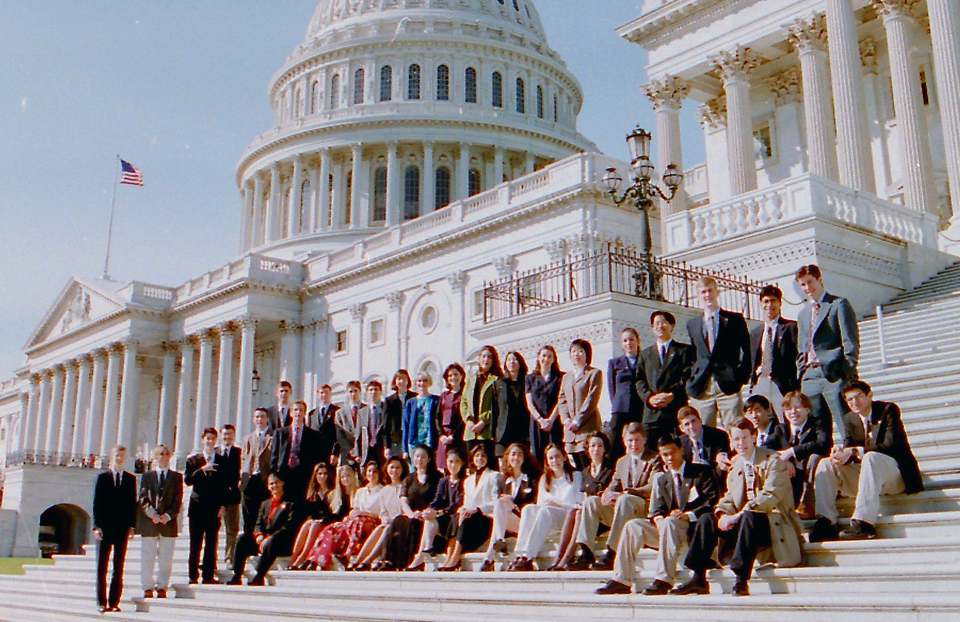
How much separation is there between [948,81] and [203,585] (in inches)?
770

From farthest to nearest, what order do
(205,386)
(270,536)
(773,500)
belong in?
(205,386), (270,536), (773,500)

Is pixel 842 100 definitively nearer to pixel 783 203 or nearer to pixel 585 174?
pixel 783 203

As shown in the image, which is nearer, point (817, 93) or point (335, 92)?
point (817, 93)

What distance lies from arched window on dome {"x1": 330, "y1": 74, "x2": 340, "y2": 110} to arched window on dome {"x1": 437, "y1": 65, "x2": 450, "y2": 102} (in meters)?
7.04

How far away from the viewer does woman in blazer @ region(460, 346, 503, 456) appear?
1209 centimetres

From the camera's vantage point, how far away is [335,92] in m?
73.0

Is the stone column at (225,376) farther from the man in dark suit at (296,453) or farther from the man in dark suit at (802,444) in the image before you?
the man in dark suit at (802,444)

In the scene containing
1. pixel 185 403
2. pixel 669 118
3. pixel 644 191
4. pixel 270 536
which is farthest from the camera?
pixel 185 403

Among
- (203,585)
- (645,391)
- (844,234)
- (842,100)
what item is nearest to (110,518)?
(203,585)

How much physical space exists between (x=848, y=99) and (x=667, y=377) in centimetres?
1747

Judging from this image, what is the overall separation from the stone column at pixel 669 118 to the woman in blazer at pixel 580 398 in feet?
64.8

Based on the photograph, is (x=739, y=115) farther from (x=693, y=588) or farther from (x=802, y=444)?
(x=693, y=588)

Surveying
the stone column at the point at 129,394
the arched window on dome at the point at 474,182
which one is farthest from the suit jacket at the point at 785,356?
the arched window on dome at the point at 474,182

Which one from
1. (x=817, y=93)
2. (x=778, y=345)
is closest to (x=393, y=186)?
(x=817, y=93)
